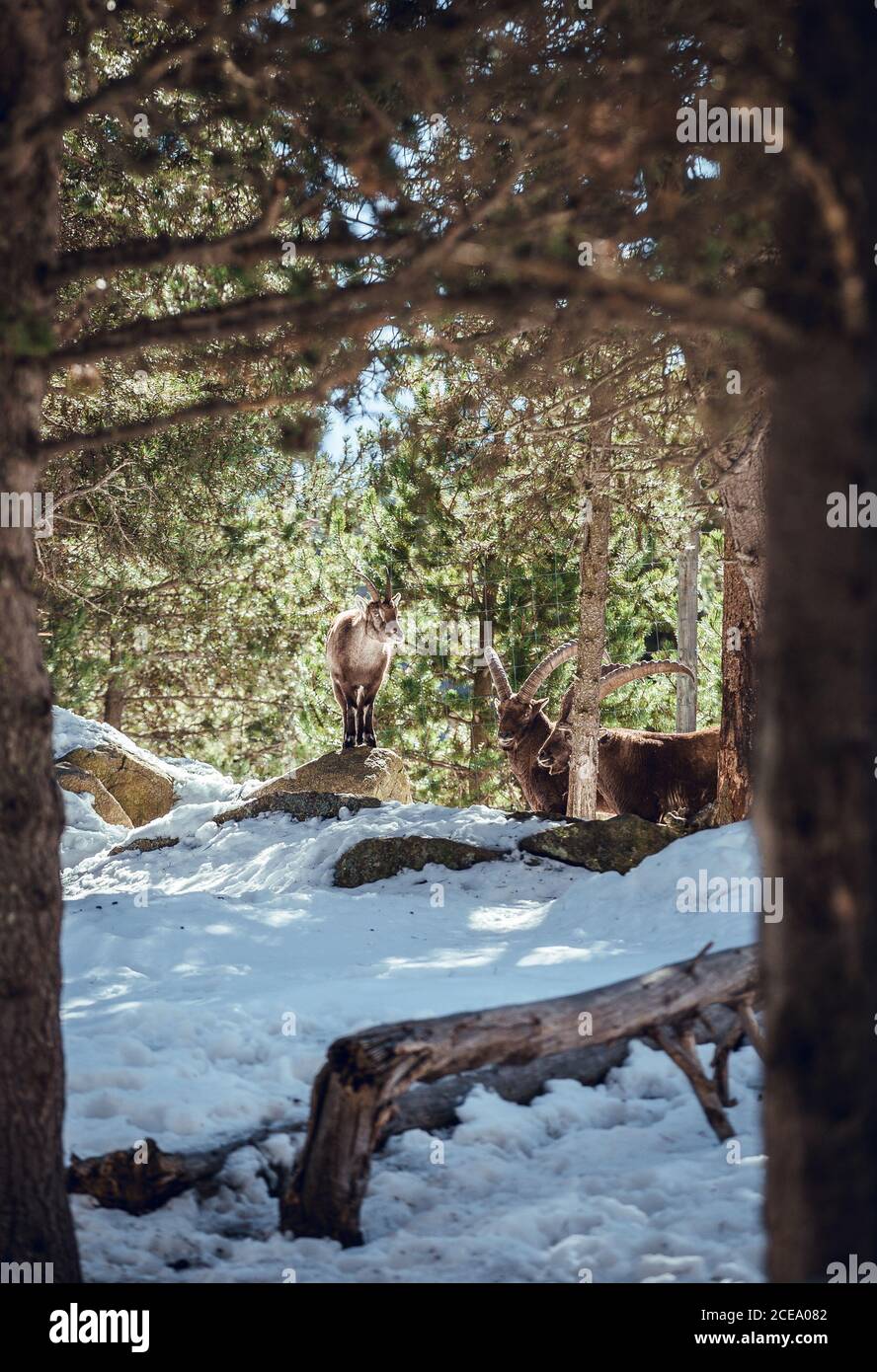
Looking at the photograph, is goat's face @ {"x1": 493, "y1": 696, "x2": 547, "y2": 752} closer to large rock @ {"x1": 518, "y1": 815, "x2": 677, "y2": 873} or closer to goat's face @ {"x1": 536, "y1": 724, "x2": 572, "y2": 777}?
goat's face @ {"x1": 536, "y1": 724, "x2": 572, "y2": 777}

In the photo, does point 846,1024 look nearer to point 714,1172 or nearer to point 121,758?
point 714,1172

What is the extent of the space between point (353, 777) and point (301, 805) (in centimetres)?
193

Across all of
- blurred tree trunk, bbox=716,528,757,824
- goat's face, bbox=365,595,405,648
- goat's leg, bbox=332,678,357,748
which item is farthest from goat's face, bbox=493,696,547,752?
blurred tree trunk, bbox=716,528,757,824

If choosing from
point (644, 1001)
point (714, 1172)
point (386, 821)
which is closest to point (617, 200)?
point (644, 1001)

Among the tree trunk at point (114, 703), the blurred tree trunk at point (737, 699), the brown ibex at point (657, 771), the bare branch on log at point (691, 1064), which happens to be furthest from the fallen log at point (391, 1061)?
the tree trunk at point (114, 703)

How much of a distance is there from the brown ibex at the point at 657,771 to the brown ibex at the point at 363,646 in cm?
235

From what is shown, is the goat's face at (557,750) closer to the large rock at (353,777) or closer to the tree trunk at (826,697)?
the large rock at (353,777)

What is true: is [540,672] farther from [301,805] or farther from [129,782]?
[129,782]

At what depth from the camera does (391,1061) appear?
3.73 meters

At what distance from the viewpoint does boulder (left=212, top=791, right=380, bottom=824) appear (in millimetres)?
10516

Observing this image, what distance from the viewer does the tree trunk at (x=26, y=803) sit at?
319cm

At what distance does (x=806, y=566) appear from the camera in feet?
7.16

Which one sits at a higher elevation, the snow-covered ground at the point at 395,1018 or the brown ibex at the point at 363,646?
the brown ibex at the point at 363,646

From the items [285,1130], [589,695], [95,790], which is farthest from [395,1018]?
[95,790]
